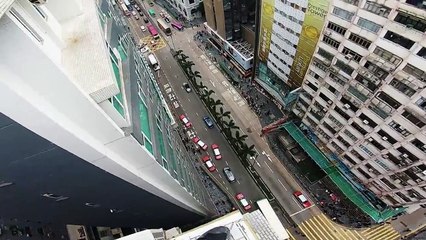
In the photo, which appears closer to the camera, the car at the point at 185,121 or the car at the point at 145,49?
the car at the point at 185,121

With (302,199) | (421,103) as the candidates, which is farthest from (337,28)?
(302,199)

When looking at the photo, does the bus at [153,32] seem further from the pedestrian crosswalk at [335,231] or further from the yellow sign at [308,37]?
the pedestrian crosswalk at [335,231]

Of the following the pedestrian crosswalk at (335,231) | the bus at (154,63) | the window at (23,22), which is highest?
the bus at (154,63)

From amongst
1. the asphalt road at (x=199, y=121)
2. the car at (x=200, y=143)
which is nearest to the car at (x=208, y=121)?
the asphalt road at (x=199, y=121)

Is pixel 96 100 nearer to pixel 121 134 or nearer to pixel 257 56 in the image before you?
pixel 121 134

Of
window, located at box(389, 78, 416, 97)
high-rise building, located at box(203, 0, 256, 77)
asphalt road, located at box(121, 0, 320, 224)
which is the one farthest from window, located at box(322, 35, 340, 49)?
high-rise building, located at box(203, 0, 256, 77)

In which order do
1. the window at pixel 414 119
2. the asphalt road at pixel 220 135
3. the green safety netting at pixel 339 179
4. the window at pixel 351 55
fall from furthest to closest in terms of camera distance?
the asphalt road at pixel 220 135 → the green safety netting at pixel 339 179 → the window at pixel 351 55 → the window at pixel 414 119
